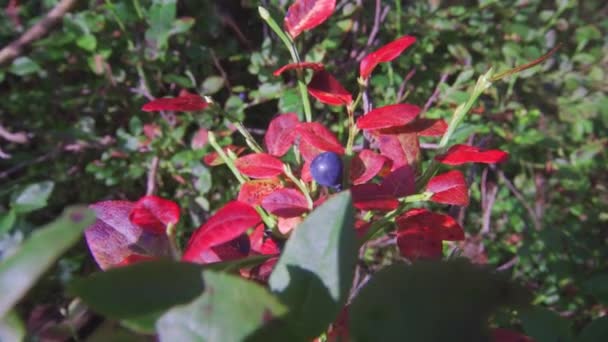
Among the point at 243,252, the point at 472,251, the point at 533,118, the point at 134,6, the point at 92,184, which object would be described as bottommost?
the point at 472,251

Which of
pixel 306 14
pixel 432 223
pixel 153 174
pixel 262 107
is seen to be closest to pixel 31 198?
pixel 153 174

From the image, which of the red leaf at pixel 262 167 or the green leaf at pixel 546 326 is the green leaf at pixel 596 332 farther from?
the red leaf at pixel 262 167

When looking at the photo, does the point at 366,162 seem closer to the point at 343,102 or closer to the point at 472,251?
the point at 343,102

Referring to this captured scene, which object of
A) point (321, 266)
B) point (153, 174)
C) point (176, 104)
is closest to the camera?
point (321, 266)

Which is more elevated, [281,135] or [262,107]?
[281,135]

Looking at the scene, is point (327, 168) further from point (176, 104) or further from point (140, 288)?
point (140, 288)

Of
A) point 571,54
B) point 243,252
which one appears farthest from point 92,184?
point 571,54
